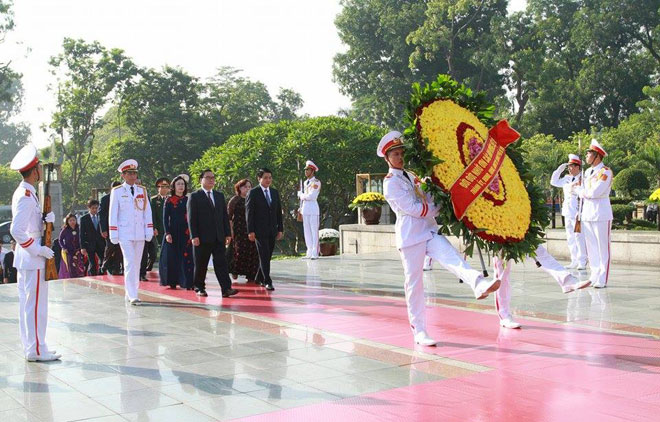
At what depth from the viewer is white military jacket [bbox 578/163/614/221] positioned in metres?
10.9

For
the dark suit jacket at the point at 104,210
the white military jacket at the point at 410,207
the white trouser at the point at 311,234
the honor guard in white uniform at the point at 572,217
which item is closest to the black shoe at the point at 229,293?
the dark suit jacket at the point at 104,210

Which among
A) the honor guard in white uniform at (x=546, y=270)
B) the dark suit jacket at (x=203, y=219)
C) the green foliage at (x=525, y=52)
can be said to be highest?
the green foliage at (x=525, y=52)

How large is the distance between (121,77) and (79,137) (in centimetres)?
421

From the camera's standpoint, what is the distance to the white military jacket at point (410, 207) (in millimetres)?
6848

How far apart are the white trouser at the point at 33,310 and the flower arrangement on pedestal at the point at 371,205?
1292 centimetres

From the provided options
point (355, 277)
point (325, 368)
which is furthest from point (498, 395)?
point (355, 277)

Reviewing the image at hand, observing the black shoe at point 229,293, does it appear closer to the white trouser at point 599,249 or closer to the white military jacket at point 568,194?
the white trouser at point 599,249

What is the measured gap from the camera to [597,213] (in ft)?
36.3

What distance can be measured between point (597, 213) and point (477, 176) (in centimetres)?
499

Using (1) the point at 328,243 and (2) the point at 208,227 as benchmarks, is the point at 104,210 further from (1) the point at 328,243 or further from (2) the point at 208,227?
(1) the point at 328,243

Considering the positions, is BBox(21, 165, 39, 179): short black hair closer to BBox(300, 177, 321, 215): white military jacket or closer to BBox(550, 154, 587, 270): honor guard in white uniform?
BBox(550, 154, 587, 270): honor guard in white uniform

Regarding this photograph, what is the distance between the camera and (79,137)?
41.3 m

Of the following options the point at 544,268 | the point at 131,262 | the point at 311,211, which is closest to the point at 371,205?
the point at 311,211

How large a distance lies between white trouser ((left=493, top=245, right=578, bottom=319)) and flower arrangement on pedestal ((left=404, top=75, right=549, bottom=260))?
0.21m
